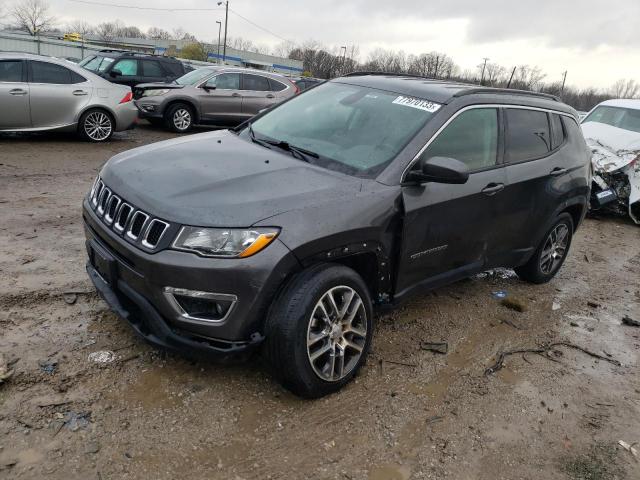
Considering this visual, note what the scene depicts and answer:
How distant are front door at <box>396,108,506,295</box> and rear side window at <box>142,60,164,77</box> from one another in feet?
41.0

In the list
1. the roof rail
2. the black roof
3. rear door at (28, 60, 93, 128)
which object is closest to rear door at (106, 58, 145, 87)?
rear door at (28, 60, 93, 128)

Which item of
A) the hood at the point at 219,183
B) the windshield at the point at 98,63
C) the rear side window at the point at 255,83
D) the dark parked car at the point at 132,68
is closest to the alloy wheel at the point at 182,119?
the rear side window at the point at 255,83

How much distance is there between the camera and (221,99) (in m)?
12.8

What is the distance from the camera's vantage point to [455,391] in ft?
11.3

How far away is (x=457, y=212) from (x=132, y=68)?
1295cm

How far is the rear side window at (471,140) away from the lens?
12.0ft

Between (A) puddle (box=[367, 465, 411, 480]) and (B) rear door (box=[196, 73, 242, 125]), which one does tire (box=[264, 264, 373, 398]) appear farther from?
(B) rear door (box=[196, 73, 242, 125])

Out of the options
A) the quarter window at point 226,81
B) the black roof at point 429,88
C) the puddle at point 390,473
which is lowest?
the puddle at point 390,473

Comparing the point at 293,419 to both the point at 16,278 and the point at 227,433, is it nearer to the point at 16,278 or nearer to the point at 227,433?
the point at 227,433

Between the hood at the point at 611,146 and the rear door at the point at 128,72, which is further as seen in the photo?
the rear door at the point at 128,72

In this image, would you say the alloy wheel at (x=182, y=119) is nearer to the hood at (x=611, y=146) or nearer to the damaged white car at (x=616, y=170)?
the hood at (x=611, y=146)

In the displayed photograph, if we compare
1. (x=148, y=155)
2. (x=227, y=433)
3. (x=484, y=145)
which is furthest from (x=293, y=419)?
(x=484, y=145)

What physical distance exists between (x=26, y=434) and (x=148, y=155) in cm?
179

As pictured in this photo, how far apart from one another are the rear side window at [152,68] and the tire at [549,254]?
12.3m
